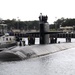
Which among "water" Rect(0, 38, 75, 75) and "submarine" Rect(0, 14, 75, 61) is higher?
"submarine" Rect(0, 14, 75, 61)

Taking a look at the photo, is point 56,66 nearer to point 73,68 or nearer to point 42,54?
point 73,68

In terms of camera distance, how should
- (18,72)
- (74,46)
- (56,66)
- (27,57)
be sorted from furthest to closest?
(74,46) < (27,57) < (56,66) < (18,72)

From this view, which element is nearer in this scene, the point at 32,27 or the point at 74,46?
the point at 74,46

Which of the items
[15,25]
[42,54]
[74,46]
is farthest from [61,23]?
[42,54]

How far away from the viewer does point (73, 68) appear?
2120cm

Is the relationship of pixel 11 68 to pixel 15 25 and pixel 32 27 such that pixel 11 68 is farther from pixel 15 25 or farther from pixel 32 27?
pixel 32 27

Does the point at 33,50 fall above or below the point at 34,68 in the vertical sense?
above

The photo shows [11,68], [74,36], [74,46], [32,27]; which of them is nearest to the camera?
[11,68]

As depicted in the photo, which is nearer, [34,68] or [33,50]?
[34,68]

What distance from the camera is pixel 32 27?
167625mm

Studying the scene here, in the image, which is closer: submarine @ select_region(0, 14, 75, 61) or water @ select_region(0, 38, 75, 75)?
water @ select_region(0, 38, 75, 75)

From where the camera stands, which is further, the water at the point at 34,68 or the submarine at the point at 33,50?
the submarine at the point at 33,50

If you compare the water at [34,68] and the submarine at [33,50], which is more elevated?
the submarine at [33,50]

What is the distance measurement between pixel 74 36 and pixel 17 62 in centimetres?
7825
